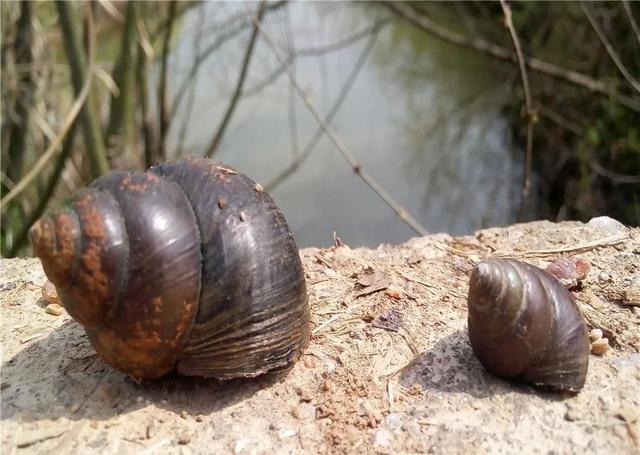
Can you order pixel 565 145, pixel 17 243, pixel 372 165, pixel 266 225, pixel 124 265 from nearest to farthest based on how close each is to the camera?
pixel 124 265, pixel 266 225, pixel 17 243, pixel 565 145, pixel 372 165

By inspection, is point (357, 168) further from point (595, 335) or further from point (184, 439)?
point (184, 439)

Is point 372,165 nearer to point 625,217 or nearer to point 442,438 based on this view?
point 625,217

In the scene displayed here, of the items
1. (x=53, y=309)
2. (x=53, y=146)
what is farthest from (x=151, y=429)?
(x=53, y=146)

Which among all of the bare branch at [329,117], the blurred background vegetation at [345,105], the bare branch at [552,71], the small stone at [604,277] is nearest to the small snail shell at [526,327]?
the small stone at [604,277]

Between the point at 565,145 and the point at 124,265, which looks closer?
the point at 124,265

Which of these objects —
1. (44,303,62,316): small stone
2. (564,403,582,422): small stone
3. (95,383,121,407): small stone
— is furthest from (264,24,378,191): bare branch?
(564,403,582,422): small stone

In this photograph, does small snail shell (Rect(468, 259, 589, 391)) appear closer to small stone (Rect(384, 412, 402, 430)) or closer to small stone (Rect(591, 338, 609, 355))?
small stone (Rect(591, 338, 609, 355))

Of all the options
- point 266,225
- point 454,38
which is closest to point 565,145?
point 454,38
